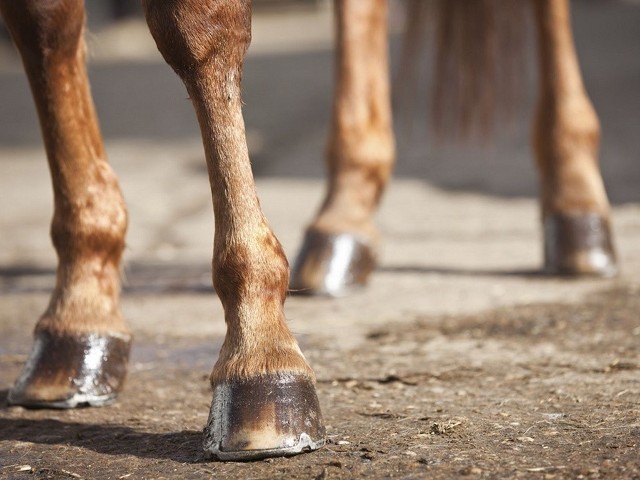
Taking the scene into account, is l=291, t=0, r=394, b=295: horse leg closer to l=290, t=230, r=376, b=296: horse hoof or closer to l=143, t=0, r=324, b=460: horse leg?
l=290, t=230, r=376, b=296: horse hoof

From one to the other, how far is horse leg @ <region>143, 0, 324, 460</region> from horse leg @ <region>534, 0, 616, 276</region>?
4.53ft

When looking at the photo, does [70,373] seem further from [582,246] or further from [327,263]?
[582,246]

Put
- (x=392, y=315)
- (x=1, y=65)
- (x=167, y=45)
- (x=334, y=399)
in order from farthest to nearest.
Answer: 1. (x=1, y=65)
2. (x=392, y=315)
3. (x=334, y=399)
4. (x=167, y=45)

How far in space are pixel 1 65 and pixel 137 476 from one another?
28.0ft

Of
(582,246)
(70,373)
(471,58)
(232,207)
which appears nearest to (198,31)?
(232,207)

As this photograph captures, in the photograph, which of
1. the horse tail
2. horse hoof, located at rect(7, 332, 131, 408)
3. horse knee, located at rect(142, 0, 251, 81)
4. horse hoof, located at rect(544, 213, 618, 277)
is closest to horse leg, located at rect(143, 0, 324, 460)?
horse knee, located at rect(142, 0, 251, 81)

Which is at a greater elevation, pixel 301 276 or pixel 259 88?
pixel 259 88

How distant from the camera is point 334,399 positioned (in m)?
1.56

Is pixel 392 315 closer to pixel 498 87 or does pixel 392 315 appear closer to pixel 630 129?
pixel 498 87

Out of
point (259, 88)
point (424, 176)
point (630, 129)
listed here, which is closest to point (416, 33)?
point (424, 176)

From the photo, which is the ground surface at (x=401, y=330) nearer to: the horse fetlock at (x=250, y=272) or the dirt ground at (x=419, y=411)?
the dirt ground at (x=419, y=411)

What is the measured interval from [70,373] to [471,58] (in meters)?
1.76

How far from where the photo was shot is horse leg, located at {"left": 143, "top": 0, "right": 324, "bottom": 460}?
4.25ft

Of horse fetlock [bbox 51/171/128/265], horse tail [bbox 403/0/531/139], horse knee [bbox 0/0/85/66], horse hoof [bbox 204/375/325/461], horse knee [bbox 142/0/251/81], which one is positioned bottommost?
horse hoof [bbox 204/375/325/461]
